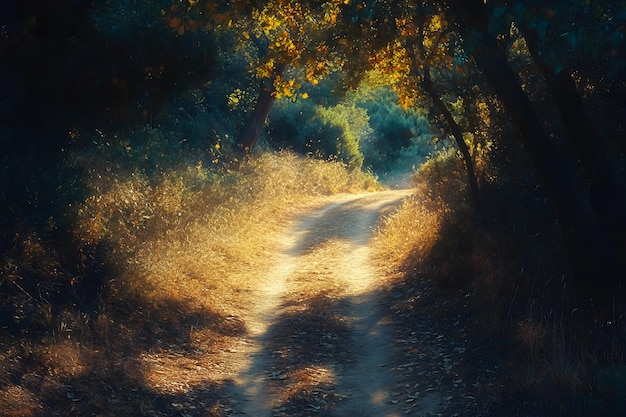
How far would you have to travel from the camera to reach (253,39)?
81.1 feet

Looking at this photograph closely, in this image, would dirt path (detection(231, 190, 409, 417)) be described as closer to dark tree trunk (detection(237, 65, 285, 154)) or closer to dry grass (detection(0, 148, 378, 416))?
dry grass (detection(0, 148, 378, 416))

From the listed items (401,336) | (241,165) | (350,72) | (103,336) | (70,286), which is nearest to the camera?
(103,336)

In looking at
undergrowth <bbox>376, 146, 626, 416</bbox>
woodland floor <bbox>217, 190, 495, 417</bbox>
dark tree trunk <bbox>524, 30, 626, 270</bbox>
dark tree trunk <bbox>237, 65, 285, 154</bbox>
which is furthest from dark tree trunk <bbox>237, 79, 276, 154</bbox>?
dark tree trunk <bbox>524, 30, 626, 270</bbox>

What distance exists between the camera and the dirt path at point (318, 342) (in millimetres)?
7934

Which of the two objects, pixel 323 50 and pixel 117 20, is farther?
pixel 323 50

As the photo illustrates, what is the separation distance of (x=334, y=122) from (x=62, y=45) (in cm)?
2742

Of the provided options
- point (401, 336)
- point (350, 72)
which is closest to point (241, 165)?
point (350, 72)

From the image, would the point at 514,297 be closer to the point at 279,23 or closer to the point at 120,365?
the point at 120,365

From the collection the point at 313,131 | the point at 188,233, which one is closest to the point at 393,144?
the point at 313,131

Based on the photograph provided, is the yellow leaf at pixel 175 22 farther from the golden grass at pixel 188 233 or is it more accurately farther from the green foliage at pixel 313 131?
the green foliage at pixel 313 131

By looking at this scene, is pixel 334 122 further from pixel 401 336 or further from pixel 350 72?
pixel 401 336

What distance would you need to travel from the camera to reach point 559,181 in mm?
8117

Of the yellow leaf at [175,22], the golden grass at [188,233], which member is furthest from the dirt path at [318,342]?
the yellow leaf at [175,22]

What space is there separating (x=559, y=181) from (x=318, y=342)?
404cm
